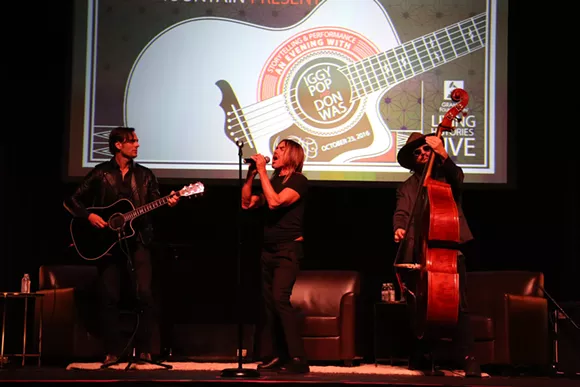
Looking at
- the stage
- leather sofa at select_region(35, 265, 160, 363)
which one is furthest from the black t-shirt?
leather sofa at select_region(35, 265, 160, 363)

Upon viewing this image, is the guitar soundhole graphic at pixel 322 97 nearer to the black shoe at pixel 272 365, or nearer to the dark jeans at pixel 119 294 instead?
the dark jeans at pixel 119 294

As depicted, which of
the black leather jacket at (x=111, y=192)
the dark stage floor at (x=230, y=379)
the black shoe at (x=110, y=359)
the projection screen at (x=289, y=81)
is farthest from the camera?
the projection screen at (x=289, y=81)

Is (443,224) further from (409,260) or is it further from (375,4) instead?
(375,4)

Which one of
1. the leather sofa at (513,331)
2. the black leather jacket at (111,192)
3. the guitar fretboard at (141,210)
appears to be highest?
the black leather jacket at (111,192)

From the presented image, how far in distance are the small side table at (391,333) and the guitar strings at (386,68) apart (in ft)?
5.30

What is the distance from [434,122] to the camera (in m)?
6.31

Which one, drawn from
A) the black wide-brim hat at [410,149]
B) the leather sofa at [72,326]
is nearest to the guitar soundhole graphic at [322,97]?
the black wide-brim hat at [410,149]

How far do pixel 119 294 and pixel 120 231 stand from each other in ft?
1.31

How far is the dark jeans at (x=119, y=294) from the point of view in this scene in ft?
16.9

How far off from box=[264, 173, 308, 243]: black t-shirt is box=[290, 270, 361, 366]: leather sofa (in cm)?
105

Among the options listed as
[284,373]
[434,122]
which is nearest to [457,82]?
[434,122]

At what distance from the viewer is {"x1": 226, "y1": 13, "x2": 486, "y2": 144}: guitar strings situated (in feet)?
20.9

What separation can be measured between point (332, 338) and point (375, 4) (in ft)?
8.47

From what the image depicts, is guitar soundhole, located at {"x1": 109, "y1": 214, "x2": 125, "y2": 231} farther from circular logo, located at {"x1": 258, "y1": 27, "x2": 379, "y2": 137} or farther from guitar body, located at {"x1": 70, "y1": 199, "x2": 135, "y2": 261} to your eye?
circular logo, located at {"x1": 258, "y1": 27, "x2": 379, "y2": 137}
